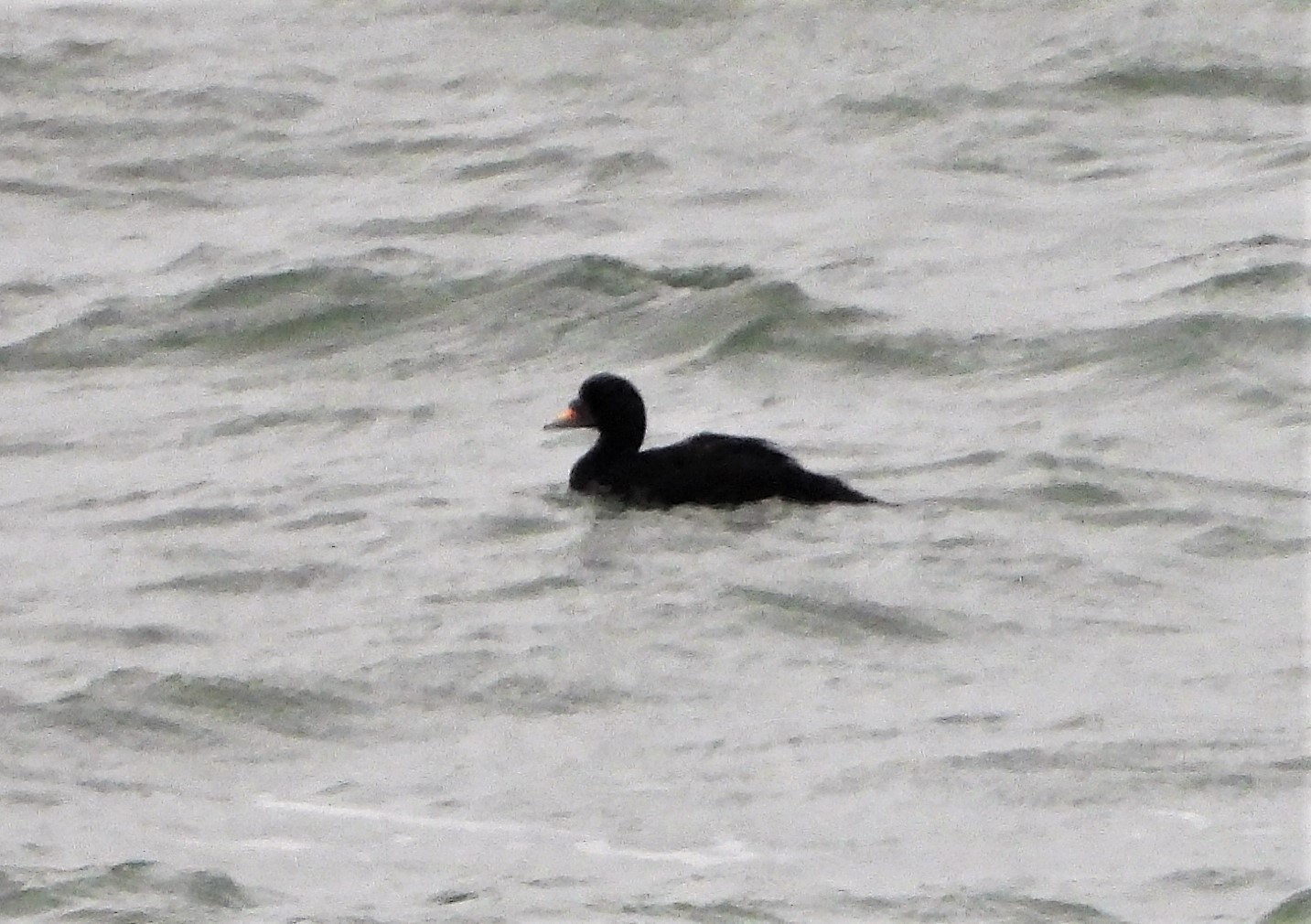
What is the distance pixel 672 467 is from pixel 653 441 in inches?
54.6

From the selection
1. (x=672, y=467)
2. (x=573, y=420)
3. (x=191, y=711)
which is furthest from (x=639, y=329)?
(x=191, y=711)

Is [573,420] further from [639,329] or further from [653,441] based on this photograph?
[639,329]

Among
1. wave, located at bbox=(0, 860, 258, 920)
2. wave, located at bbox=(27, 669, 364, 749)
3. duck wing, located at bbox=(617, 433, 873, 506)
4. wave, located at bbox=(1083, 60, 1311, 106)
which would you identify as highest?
wave, located at bbox=(1083, 60, 1311, 106)

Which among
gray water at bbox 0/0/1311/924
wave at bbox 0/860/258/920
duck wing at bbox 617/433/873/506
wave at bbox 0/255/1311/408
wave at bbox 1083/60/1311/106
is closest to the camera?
wave at bbox 0/860/258/920

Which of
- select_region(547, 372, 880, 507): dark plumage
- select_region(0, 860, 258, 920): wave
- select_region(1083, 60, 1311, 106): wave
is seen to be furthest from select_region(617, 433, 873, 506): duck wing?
select_region(1083, 60, 1311, 106): wave

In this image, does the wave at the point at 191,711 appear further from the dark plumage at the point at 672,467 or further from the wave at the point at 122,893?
the dark plumage at the point at 672,467

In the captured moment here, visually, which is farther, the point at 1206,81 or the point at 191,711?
the point at 1206,81

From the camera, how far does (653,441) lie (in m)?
14.0

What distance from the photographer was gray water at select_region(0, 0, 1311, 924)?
8914mm

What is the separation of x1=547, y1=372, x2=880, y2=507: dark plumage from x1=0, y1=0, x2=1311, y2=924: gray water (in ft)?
0.30

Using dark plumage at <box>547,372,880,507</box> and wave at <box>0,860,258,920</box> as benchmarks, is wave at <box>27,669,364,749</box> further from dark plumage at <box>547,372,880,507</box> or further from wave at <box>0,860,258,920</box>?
dark plumage at <box>547,372,880,507</box>

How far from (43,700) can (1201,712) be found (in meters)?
3.25

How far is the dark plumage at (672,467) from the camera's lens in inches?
489

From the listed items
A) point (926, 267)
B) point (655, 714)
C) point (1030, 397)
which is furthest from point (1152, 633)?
point (926, 267)
